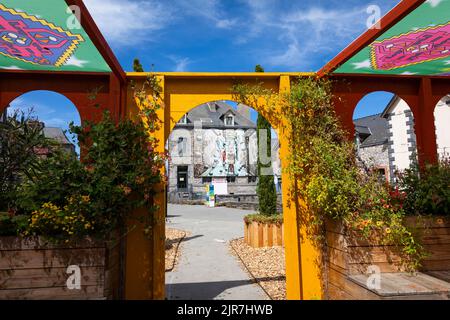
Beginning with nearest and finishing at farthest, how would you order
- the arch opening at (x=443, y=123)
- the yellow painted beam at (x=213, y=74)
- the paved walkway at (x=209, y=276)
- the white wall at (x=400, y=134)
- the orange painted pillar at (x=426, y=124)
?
the yellow painted beam at (x=213, y=74) < the paved walkway at (x=209, y=276) < the orange painted pillar at (x=426, y=124) < the arch opening at (x=443, y=123) < the white wall at (x=400, y=134)

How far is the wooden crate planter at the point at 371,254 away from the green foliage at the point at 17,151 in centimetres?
363

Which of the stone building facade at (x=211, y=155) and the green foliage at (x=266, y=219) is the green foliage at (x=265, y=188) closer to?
the green foliage at (x=266, y=219)

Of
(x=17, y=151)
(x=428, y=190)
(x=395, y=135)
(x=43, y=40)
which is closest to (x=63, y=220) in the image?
(x=17, y=151)

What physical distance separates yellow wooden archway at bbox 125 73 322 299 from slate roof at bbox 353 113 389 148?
18.4 meters

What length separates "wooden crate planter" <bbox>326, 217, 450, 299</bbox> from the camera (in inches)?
132

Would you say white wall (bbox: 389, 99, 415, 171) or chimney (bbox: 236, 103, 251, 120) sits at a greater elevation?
chimney (bbox: 236, 103, 251, 120)

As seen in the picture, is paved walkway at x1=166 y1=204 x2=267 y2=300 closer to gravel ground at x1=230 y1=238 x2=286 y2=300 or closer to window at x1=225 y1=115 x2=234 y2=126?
gravel ground at x1=230 y1=238 x2=286 y2=300

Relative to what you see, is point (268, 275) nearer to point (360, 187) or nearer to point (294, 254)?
point (294, 254)

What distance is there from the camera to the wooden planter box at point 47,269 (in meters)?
2.99

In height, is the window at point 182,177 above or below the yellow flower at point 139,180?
above

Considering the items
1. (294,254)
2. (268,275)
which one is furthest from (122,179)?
(268,275)

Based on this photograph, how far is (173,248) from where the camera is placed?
807 cm

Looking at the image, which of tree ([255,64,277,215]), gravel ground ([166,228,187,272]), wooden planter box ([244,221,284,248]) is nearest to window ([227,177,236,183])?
gravel ground ([166,228,187,272])

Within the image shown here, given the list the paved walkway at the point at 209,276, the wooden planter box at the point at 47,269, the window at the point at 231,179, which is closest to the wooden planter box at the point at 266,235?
the paved walkway at the point at 209,276
